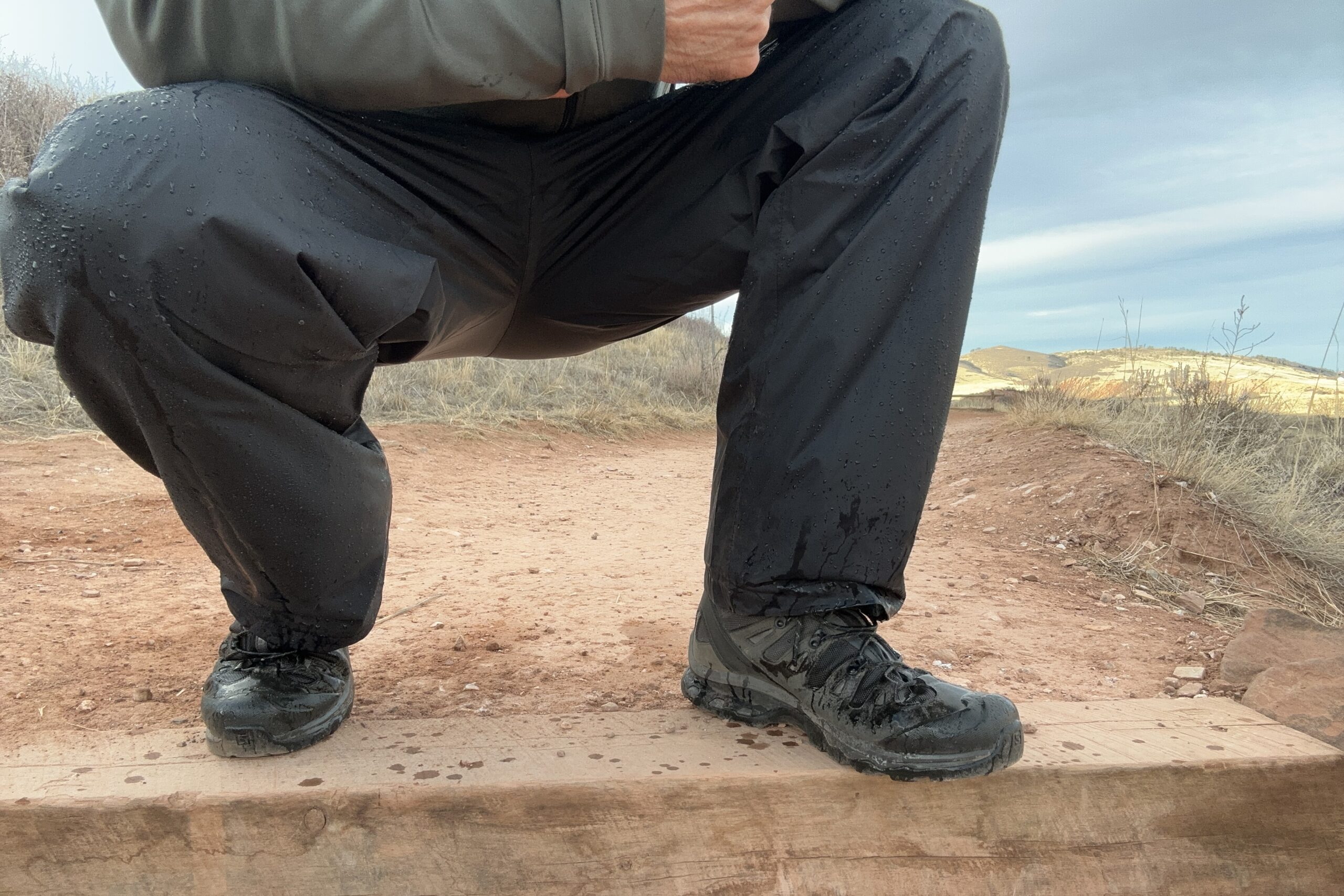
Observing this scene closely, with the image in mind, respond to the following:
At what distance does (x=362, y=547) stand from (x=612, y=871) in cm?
50

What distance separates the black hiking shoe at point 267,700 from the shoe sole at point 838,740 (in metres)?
0.53

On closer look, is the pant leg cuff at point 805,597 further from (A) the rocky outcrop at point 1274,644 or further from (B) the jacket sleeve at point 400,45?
(A) the rocky outcrop at point 1274,644

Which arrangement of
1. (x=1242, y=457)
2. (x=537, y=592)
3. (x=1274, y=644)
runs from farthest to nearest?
1. (x=1242, y=457)
2. (x=537, y=592)
3. (x=1274, y=644)

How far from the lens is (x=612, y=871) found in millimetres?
1123

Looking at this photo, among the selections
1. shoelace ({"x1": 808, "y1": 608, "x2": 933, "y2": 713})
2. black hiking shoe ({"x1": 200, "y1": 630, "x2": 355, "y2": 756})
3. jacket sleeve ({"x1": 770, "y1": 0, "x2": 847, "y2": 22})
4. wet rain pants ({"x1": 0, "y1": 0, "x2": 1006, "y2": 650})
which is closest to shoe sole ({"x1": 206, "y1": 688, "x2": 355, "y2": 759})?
black hiking shoe ({"x1": 200, "y1": 630, "x2": 355, "y2": 756})

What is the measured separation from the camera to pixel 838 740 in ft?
3.81

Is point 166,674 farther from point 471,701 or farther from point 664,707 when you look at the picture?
point 664,707

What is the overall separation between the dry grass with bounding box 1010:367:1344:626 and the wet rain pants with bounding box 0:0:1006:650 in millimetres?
2240

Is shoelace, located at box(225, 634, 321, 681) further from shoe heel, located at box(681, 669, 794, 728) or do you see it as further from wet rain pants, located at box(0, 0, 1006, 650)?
shoe heel, located at box(681, 669, 794, 728)

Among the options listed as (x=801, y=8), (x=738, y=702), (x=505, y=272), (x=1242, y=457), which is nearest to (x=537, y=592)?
(x=738, y=702)

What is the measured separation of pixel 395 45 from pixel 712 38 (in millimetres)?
346

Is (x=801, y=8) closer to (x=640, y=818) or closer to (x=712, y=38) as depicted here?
(x=712, y=38)

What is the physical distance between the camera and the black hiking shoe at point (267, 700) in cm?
117

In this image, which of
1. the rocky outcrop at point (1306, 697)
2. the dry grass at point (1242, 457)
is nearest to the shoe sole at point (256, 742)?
the rocky outcrop at point (1306, 697)
